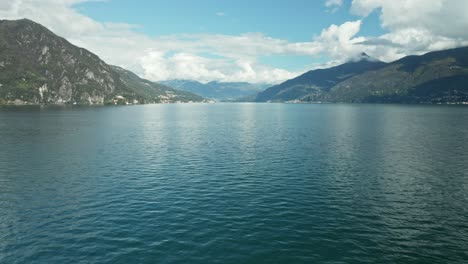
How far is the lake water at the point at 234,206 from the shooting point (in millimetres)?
41125

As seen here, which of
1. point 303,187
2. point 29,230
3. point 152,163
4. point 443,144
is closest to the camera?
point 29,230

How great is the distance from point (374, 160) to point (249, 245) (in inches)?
2599

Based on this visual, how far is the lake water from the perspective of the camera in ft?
135

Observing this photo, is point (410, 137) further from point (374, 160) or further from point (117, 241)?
point (117, 241)

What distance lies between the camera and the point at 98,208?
185 ft

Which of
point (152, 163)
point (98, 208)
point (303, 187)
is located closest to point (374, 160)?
point (303, 187)

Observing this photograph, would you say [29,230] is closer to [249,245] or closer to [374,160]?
[249,245]

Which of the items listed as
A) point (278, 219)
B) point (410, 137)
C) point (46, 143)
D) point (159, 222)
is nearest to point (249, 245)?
point (278, 219)

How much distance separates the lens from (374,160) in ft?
312

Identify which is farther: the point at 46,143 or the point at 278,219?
the point at 46,143

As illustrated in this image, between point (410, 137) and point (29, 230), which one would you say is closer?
point (29, 230)

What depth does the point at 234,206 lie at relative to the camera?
188 feet

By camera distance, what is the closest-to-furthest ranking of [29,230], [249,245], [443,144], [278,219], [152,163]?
[249,245], [29,230], [278,219], [152,163], [443,144]

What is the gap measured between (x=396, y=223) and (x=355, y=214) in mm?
6249
